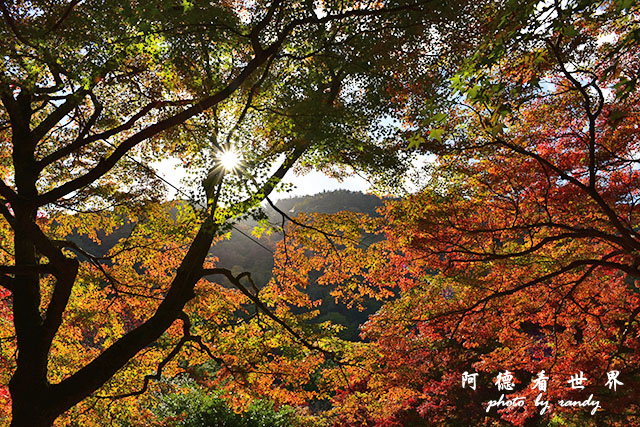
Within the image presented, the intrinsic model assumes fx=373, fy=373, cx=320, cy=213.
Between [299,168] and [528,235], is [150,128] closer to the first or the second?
[299,168]

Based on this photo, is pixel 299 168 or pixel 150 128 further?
pixel 299 168

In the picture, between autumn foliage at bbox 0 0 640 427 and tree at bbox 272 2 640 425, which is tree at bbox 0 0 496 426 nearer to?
autumn foliage at bbox 0 0 640 427

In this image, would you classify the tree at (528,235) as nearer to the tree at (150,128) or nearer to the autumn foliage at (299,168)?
the autumn foliage at (299,168)

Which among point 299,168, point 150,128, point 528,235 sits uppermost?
point 299,168

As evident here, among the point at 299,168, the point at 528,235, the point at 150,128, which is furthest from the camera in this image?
the point at 299,168

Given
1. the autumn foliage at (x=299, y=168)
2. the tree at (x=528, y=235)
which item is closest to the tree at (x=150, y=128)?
the autumn foliage at (x=299, y=168)

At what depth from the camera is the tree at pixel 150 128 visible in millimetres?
3055

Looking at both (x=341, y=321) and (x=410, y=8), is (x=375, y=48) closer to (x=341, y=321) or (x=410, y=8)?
(x=410, y=8)

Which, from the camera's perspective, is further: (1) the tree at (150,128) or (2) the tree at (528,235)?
(2) the tree at (528,235)

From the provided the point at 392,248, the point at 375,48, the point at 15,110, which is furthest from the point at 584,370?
the point at 15,110

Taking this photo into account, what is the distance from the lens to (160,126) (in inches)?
123

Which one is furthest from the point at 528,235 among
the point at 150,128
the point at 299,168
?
the point at 150,128

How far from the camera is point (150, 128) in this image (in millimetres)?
3082

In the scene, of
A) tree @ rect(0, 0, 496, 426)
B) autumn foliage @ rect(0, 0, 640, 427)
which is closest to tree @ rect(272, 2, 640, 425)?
autumn foliage @ rect(0, 0, 640, 427)
